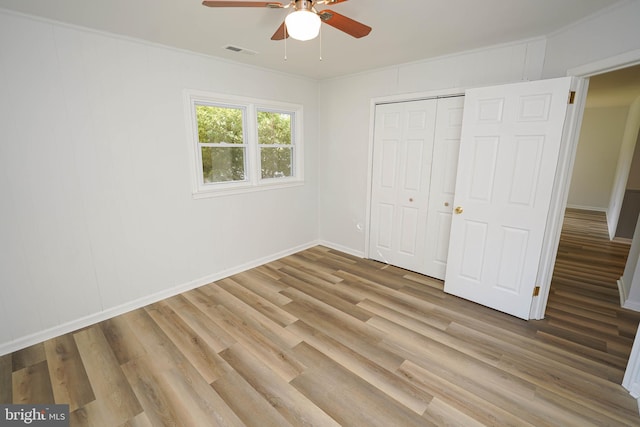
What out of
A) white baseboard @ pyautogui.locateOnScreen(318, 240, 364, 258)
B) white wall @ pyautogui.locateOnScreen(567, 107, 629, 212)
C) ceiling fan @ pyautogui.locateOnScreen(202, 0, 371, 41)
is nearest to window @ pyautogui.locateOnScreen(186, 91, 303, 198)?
white baseboard @ pyautogui.locateOnScreen(318, 240, 364, 258)

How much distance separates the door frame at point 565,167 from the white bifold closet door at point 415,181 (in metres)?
0.97

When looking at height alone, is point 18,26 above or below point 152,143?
above

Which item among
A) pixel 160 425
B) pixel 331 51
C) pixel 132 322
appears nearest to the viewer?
pixel 160 425

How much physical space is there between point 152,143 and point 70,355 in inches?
78.1

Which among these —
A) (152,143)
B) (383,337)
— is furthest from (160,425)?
(152,143)

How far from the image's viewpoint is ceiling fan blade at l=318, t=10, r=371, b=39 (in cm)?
160

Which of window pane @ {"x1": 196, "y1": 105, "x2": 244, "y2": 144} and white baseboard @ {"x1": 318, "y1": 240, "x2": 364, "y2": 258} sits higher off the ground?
window pane @ {"x1": 196, "y1": 105, "x2": 244, "y2": 144}

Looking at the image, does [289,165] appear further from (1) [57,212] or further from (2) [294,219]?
(1) [57,212]

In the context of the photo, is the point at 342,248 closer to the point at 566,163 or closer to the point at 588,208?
the point at 566,163

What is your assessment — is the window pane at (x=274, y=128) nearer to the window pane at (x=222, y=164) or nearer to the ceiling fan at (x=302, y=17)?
the window pane at (x=222, y=164)

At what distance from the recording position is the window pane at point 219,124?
320 cm

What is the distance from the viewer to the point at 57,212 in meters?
2.38

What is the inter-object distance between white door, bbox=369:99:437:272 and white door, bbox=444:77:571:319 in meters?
0.55

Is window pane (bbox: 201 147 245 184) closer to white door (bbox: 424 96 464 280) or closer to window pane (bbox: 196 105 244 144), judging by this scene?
window pane (bbox: 196 105 244 144)
